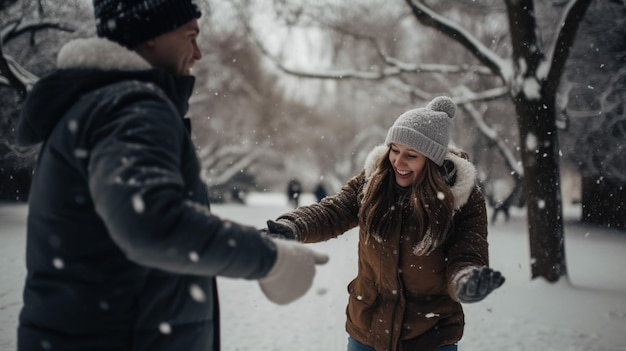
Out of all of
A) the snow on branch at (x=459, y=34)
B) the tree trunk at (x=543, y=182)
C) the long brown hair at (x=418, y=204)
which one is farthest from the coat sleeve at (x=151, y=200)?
the snow on branch at (x=459, y=34)

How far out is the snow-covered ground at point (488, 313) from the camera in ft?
17.3

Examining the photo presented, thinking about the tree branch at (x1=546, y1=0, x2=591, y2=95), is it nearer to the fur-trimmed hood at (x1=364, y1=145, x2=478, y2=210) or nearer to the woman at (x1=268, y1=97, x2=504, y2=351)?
the fur-trimmed hood at (x1=364, y1=145, x2=478, y2=210)

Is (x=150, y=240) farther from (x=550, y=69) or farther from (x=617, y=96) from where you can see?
(x=617, y=96)

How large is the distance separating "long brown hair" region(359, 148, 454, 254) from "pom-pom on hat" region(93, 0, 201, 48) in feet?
4.62

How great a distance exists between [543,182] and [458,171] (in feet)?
17.7

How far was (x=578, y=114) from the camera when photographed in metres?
12.4

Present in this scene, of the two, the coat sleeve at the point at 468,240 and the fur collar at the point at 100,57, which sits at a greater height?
the fur collar at the point at 100,57

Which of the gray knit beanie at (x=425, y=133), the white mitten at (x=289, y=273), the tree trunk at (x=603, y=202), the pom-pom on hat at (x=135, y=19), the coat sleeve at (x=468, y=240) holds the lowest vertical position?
the tree trunk at (x=603, y=202)

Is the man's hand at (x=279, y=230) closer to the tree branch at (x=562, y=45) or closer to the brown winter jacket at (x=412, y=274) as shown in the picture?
the brown winter jacket at (x=412, y=274)

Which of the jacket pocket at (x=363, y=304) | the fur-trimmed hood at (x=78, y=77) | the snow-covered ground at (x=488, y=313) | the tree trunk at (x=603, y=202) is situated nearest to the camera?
the fur-trimmed hood at (x=78, y=77)

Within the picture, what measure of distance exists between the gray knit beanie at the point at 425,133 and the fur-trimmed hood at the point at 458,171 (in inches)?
3.4

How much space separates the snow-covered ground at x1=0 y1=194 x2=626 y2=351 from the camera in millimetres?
5266

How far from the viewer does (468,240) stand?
234 cm

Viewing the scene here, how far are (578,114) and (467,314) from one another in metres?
8.48
